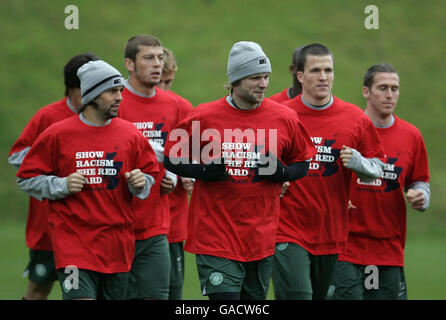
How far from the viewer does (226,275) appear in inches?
285

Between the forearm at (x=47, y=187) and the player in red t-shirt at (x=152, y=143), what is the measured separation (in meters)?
1.42

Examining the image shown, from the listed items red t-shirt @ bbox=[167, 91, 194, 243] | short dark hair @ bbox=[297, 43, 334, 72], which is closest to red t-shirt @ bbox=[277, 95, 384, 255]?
short dark hair @ bbox=[297, 43, 334, 72]

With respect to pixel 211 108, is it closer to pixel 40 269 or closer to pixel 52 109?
pixel 52 109

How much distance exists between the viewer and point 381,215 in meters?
9.30

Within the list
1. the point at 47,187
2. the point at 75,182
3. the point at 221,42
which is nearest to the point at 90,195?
the point at 75,182

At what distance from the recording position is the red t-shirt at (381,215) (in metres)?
9.30

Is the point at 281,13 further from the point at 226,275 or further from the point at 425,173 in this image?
the point at 226,275

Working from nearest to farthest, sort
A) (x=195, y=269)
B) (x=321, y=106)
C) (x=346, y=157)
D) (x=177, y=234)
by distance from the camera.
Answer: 1. (x=346, y=157)
2. (x=321, y=106)
3. (x=177, y=234)
4. (x=195, y=269)

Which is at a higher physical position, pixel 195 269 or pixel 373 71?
pixel 373 71

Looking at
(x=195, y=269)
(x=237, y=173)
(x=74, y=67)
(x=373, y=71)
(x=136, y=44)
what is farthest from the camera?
(x=195, y=269)

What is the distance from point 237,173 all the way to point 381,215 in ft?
8.42

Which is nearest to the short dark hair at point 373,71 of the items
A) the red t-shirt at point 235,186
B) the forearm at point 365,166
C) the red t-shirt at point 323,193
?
the red t-shirt at point 323,193

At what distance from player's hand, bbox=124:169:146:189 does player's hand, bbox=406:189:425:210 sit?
3077 millimetres

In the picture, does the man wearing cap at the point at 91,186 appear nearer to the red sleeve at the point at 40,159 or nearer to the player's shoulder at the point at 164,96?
the red sleeve at the point at 40,159
